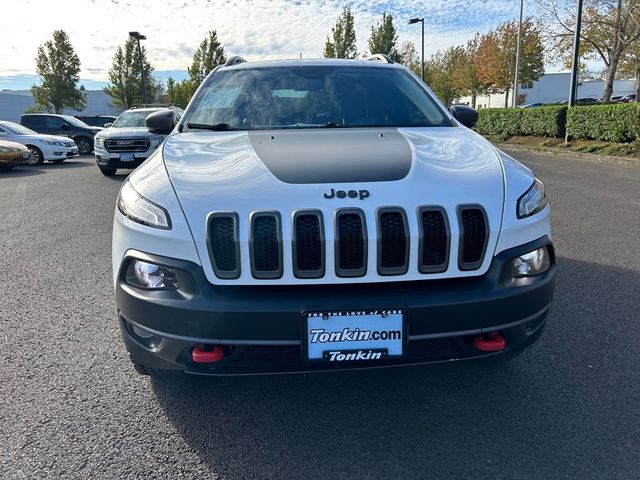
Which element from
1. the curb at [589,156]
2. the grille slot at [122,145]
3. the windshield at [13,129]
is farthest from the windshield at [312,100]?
the windshield at [13,129]

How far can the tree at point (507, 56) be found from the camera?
116 ft

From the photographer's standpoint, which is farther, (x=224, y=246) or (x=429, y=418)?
(x=429, y=418)

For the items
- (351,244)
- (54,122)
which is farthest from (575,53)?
(54,122)

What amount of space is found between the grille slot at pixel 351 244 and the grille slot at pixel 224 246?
0.41m

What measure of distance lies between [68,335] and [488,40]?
140 feet

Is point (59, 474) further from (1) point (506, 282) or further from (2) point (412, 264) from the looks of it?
(1) point (506, 282)

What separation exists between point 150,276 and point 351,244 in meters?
0.84

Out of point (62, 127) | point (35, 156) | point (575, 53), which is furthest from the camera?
point (62, 127)

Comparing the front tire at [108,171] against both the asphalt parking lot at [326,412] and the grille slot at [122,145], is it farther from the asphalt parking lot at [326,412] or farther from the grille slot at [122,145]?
the asphalt parking lot at [326,412]

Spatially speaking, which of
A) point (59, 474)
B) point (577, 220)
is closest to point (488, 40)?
point (577, 220)

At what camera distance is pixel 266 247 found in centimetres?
194

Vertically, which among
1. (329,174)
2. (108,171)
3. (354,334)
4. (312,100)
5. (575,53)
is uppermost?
(575,53)

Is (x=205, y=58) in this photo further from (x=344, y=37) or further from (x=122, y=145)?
(x=122, y=145)

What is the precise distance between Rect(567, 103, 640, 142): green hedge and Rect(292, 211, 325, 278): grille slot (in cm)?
1452
